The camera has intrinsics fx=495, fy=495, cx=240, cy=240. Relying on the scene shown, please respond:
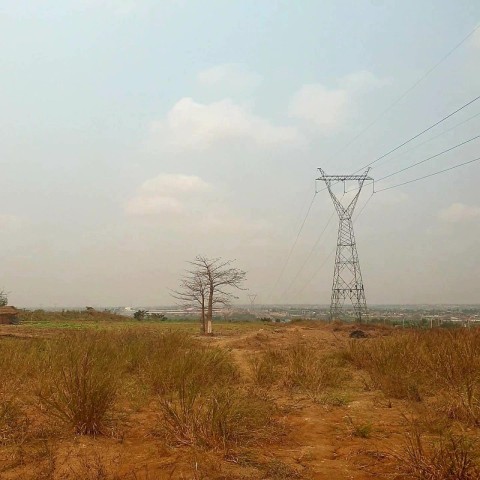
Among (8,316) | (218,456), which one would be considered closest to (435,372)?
(218,456)

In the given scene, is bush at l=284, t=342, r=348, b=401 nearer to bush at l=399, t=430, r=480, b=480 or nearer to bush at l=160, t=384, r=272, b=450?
bush at l=160, t=384, r=272, b=450

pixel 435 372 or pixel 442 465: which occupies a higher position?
pixel 435 372

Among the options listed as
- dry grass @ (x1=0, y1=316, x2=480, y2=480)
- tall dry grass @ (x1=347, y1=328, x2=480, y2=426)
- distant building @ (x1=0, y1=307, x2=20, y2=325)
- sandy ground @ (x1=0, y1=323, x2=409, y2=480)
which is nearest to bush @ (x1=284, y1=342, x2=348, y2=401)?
dry grass @ (x1=0, y1=316, x2=480, y2=480)

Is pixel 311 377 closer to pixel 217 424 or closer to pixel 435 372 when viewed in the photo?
pixel 435 372

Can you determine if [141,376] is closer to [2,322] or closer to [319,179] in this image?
[319,179]

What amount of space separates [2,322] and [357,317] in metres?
29.4

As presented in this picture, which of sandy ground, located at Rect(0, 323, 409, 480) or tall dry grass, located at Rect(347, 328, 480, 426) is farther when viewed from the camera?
tall dry grass, located at Rect(347, 328, 480, 426)

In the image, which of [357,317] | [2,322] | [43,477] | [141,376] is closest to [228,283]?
[357,317]

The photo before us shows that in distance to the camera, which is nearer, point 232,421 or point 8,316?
point 232,421

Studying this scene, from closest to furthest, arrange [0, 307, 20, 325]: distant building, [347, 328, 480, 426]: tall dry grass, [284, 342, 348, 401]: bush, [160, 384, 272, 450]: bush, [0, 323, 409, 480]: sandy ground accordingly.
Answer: [0, 323, 409, 480]: sandy ground, [160, 384, 272, 450]: bush, [347, 328, 480, 426]: tall dry grass, [284, 342, 348, 401]: bush, [0, 307, 20, 325]: distant building

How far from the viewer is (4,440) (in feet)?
18.3

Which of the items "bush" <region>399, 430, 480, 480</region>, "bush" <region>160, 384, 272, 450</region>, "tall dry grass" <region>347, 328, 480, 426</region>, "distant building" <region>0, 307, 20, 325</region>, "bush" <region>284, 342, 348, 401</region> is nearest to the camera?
"bush" <region>399, 430, 480, 480</region>

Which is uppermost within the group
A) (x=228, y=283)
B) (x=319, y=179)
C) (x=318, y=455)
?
(x=319, y=179)

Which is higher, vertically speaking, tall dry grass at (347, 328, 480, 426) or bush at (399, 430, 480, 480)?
tall dry grass at (347, 328, 480, 426)
